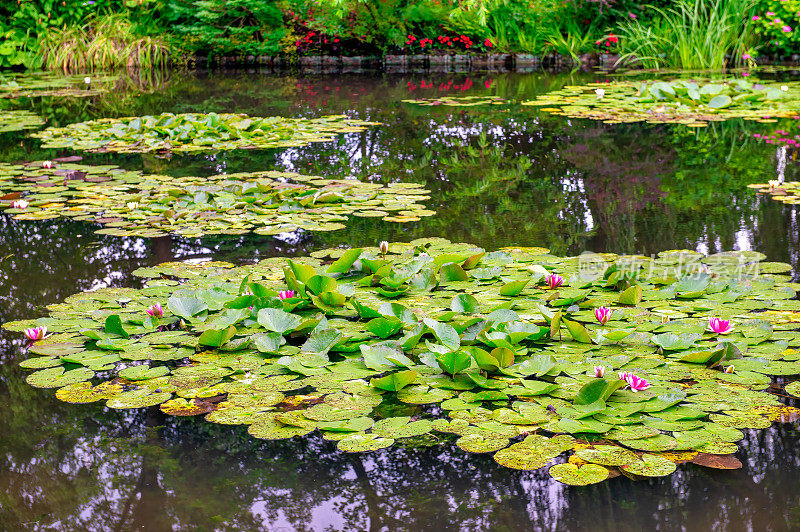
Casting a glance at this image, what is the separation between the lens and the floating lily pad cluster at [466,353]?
1944mm

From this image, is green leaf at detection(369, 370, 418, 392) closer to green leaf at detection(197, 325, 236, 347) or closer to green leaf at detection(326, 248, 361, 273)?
green leaf at detection(197, 325, 236, 347)

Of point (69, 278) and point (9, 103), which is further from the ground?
point (9, 103)

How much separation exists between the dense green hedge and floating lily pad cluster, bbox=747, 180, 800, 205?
23.3ft

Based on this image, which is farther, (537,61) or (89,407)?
→ (537,61)

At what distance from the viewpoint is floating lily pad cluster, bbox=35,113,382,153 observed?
6.25m

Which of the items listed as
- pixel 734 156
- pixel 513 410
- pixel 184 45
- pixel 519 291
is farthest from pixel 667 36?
pixel 513 410

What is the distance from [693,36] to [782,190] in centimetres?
622

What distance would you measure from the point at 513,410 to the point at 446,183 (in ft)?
9.81

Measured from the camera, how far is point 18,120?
7.88 meters

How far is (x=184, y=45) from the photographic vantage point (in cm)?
1336

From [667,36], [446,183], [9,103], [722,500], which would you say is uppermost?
[667,36]

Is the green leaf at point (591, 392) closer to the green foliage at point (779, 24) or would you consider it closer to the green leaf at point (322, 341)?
the green leaf at point (322, 341)

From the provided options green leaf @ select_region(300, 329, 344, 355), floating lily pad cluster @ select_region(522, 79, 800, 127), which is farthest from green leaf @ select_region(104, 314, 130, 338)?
floating lily pad cluster @ select_region(522, 79, 800, 127)

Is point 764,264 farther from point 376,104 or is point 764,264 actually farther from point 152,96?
point 152,96
